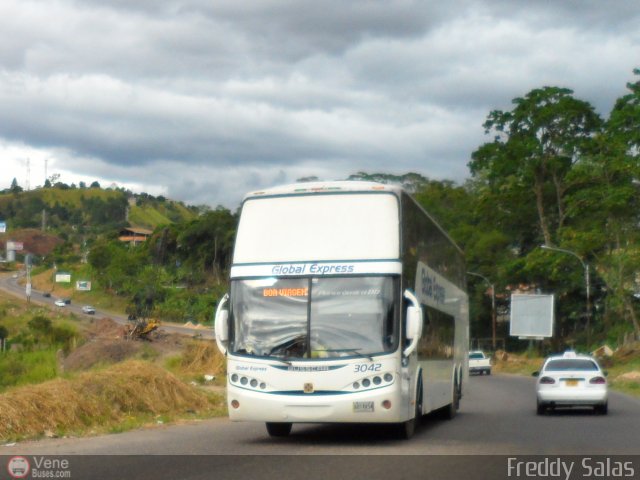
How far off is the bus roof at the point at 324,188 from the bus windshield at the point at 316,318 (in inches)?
62.3

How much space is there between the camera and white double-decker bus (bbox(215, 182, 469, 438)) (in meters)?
15.1

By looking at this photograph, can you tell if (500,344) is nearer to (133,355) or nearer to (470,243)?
(470,243)

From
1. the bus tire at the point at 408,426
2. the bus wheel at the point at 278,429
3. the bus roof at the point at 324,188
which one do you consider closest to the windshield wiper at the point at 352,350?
the bus tire at the point at 408,426

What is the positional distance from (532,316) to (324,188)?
46.7 m

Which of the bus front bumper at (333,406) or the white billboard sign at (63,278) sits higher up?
the bus front bumper at (333,406)

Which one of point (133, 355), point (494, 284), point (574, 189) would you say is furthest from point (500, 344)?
point (133, 355)

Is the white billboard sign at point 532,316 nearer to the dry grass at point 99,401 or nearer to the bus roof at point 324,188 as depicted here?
the dry grass at point 99,401

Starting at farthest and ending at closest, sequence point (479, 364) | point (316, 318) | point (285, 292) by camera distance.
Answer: point (479, 364), point (285, 292), point (316, 318)

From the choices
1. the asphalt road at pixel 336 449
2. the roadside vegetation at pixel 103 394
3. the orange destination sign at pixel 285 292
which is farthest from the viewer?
the roadside vegetation at pixel 103 394

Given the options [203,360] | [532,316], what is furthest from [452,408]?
[532,316]

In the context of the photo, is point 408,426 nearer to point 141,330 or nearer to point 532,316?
point 141,330

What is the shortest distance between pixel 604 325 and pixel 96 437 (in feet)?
186

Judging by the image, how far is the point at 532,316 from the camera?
61125 millimetres

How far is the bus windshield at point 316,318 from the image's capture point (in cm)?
1524
